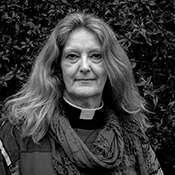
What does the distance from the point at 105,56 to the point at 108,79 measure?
0.78ft

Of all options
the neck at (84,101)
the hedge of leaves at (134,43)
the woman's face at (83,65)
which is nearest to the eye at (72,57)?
the woman's face at (83,65)

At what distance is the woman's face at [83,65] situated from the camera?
2.63 metres

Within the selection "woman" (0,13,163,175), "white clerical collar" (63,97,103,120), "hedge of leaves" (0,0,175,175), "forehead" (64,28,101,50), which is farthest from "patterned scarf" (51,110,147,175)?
"hedge of leaves" (0,0,175,175)

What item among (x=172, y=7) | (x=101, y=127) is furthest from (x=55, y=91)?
(x=172, y=7)

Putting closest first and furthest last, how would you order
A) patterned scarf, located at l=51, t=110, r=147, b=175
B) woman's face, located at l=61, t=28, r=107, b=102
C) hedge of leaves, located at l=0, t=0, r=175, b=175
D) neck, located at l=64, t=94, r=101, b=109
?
patterned scarf, located at l=51, t=110, r=147, b=175 < woman's face, located at l=61, t=28, r=107, b=102 < neck, located at l=64, t=94, r=101, b=109 < hedge of leaves, located at l=0, t=0, r=175, b=175

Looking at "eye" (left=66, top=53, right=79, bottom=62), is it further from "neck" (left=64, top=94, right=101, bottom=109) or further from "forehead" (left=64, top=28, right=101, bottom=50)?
"neck" (left=64, top=94, right=101, bottom=109)

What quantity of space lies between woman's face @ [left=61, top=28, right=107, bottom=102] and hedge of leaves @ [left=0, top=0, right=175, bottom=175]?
0.59 m

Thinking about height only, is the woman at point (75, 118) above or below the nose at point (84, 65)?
below

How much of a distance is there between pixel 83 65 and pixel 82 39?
0.15m

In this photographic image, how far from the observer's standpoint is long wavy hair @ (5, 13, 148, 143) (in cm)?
265

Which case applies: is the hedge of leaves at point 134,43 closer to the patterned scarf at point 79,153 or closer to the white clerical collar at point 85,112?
the white clerical collar at point 85,112

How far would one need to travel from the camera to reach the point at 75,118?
9.01 feet

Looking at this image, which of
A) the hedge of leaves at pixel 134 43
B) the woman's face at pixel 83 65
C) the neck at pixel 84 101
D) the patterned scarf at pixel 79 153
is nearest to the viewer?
the patterned scarf at pixel 79 153

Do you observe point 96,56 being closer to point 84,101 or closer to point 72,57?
point 72,57
